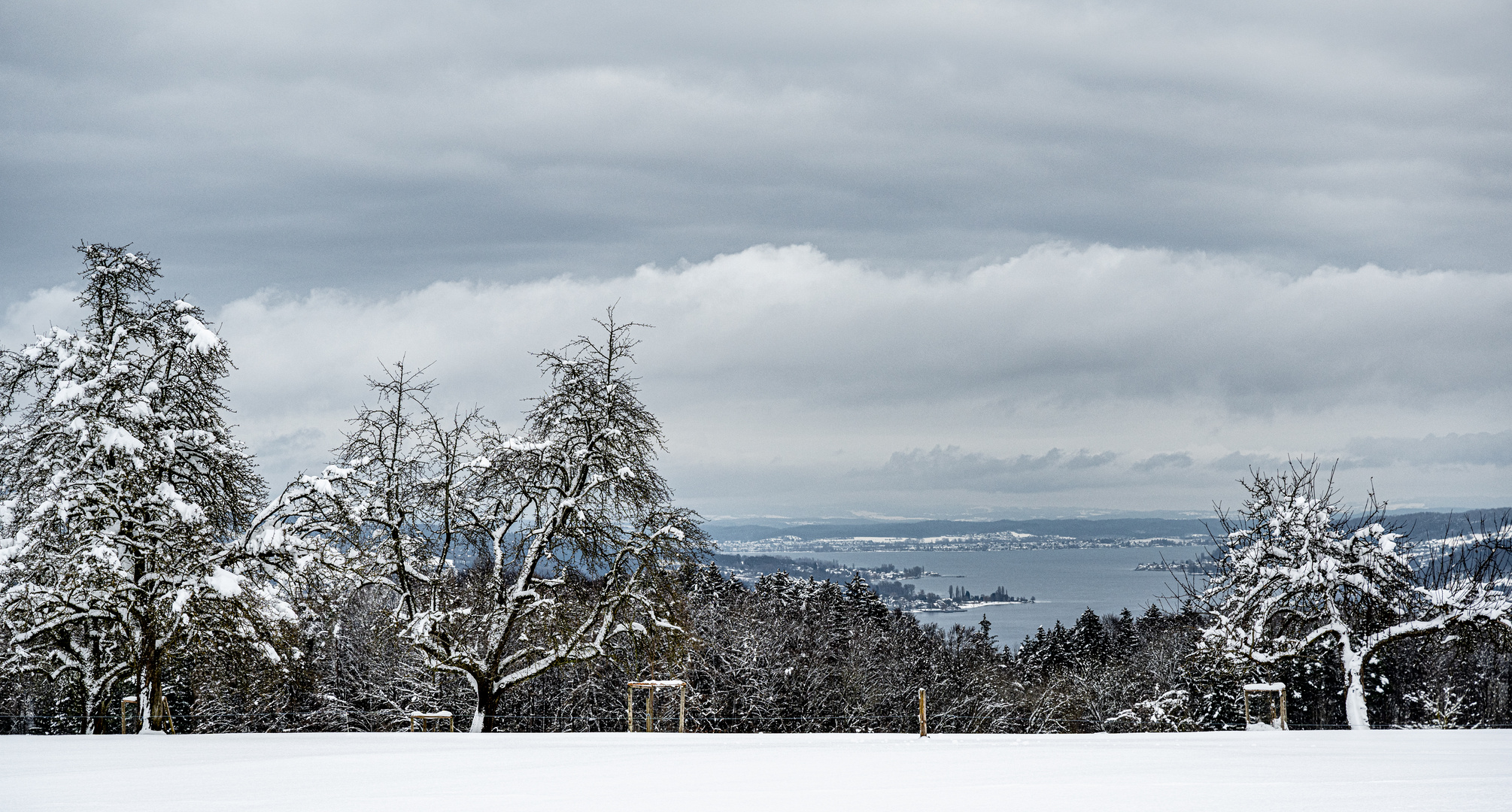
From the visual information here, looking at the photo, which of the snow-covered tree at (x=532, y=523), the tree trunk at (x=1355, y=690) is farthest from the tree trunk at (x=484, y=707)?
the tree trunk at (x=1355, y=690)

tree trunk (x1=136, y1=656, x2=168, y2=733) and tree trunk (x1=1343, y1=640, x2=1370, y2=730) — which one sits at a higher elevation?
tree trunk (x1=136, y1=656, x2=168, y2=733)

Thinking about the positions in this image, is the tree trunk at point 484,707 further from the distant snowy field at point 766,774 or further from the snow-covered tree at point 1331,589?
the snow-covered tree at point 1331,589

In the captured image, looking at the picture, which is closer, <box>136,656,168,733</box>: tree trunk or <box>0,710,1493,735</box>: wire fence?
<box>136,656,168,733</box>: tree trunk

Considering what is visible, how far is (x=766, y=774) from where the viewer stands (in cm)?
1134

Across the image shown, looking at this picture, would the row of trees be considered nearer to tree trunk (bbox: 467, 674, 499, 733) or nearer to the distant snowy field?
tree trunk (bbox: 467, 674, 499, 733)

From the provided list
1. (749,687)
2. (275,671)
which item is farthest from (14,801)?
(749,687)

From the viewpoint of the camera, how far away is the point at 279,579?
18.5 metres

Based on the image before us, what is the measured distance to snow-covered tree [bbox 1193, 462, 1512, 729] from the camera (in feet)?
71.4

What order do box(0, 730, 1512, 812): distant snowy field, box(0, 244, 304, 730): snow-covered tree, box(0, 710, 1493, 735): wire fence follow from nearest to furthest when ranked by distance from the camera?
1. box(0, 730, 1512, 812): distant snowy field
2. box(0, 244, 304, 730): snow-covered tree
3. box(0, 710, 1493, 735): wire fence

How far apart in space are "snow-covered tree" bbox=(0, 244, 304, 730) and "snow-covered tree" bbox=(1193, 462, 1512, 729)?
1912 centimetres

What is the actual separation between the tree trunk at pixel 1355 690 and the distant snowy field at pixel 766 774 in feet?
15.4

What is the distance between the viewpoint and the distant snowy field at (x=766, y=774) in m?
9.16

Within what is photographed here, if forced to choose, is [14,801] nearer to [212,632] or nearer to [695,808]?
[695,808]

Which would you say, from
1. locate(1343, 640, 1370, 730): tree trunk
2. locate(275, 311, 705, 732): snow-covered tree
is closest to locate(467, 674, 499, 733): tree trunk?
locate(275, 311, 705, 732): snow-covered tree
